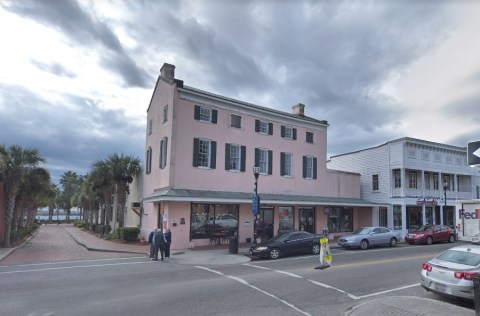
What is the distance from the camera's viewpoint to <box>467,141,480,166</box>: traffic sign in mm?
6195

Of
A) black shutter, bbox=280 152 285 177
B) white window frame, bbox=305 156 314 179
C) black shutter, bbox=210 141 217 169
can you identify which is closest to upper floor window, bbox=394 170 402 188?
white window frame, bbox=305 156 314 179

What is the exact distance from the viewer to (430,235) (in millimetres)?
24938

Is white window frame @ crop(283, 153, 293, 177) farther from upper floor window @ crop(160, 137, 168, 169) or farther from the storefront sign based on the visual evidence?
the storefront sign

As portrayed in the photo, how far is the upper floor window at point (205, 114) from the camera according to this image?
23172 mm

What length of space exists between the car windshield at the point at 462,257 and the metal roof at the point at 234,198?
540 inches

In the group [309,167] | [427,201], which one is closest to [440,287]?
[309,167]

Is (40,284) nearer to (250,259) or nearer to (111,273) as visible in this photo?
(111,273)

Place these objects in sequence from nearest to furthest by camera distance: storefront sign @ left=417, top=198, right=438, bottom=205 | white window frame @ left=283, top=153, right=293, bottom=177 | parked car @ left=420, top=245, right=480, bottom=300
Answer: parked car @ left=420, top=245, right=480, bottom=300 → white window frame @ left=283, top=153, right=293, bottom=177 → storefront sign @ left=417, top=198, right=438, bottom=205

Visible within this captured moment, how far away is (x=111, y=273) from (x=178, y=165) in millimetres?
9883

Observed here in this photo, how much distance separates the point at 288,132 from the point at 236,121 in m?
A: 4.88

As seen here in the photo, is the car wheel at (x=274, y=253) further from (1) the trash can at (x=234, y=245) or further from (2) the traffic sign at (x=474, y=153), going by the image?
(2) the traffic sign at (x=474, y=153)

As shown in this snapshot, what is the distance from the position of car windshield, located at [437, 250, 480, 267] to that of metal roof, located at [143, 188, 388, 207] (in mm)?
13706

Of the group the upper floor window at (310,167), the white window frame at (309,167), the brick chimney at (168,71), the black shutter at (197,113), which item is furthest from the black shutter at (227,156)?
the white window frame at (309,167)

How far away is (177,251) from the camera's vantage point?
20125 millimetres
